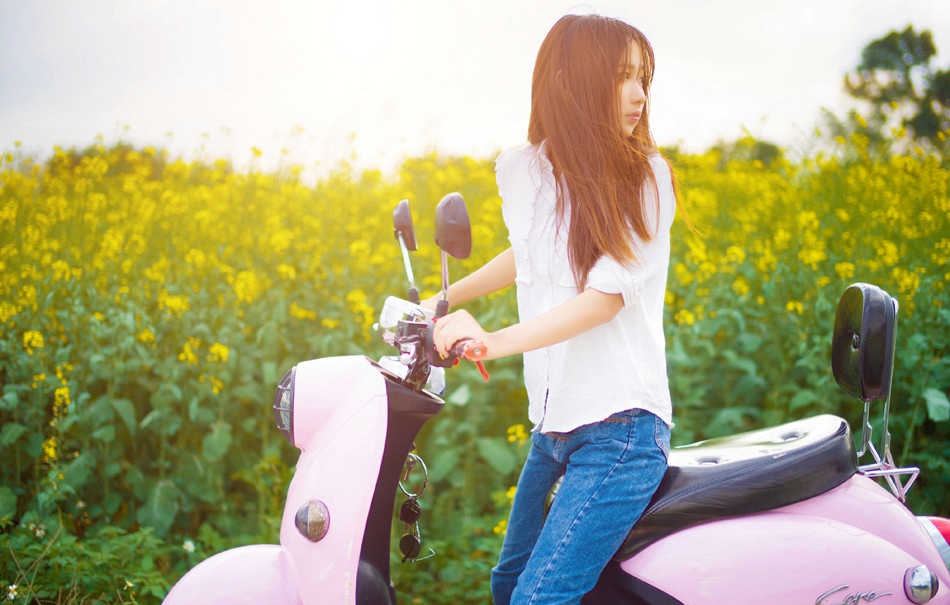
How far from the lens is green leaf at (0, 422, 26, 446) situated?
2.81 metres

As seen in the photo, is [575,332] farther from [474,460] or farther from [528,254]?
[474,460]

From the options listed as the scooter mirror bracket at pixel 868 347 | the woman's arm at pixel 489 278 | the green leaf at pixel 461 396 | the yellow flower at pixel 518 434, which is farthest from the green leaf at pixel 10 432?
the scooter mirror bracket at pixel 868 347

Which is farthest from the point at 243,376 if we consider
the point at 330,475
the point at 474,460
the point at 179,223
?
the point at 330,475

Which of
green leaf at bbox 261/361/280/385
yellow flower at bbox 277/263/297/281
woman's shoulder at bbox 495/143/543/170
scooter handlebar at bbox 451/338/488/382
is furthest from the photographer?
yellow flower at bbox 277/263/297/281

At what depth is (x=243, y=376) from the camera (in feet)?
9.95

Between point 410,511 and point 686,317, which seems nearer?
point 410,511

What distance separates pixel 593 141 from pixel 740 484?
69 centimetres

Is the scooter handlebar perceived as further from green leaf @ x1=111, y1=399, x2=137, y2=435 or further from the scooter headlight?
green leaf @ x1=111, y1=399, x2=137, y2=435

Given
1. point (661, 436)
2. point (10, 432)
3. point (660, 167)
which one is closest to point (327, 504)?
point (661, 436)

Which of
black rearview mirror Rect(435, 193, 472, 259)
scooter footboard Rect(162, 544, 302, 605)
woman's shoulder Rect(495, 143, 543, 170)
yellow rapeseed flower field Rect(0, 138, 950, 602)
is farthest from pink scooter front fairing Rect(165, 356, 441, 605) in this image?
yellow rapeseed flower field Rect(0, 138, 950, 602)

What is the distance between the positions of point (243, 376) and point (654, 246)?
194 centimetres

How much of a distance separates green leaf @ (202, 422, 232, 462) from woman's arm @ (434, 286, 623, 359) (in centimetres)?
175

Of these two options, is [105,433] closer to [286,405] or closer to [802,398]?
[286,405]

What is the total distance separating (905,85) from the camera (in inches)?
208
